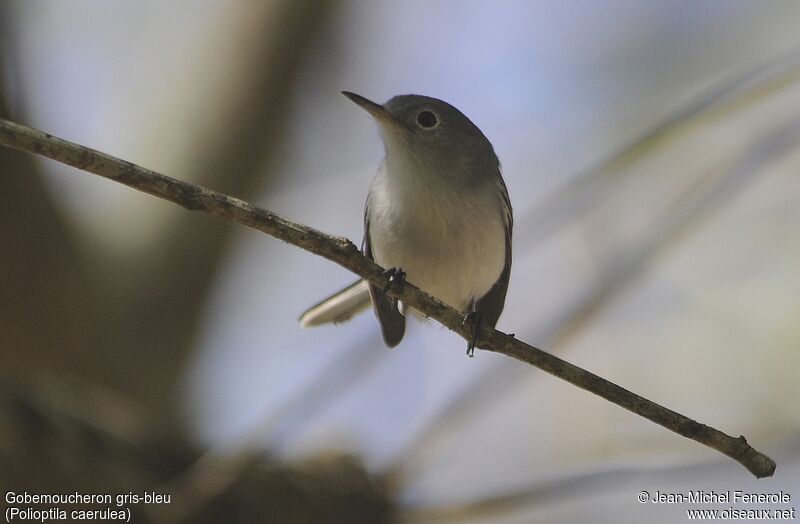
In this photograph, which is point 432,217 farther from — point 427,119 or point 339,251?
point 339,251

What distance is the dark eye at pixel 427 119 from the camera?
334cm

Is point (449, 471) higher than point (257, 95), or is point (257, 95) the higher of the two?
point (257, 95)

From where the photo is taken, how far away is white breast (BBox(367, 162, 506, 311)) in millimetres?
3061

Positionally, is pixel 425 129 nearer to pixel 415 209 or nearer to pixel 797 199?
pixel 415 209

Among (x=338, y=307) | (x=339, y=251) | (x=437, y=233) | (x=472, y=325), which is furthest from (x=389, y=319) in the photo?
(x=339, y=251)

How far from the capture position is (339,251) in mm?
1855

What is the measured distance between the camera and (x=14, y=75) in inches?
142

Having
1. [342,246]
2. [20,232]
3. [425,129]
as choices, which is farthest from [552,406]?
[342,246]

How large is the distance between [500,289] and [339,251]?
1825mm

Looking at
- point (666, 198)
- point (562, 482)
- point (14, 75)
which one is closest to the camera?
point (562, 482)

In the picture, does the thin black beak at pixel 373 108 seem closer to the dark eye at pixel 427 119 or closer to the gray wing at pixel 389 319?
the dark eye at pixel 427 119

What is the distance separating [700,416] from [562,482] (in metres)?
1.90

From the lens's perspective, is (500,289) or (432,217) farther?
(500,289)

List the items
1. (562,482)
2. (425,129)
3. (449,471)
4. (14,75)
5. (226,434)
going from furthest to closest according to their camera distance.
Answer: (449,471) → (226,434) → (14,75) → (425,129) → (562,482)
